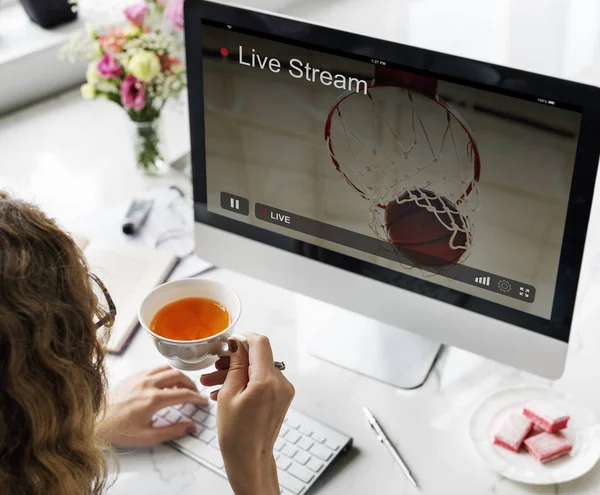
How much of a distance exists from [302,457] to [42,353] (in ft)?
1.47

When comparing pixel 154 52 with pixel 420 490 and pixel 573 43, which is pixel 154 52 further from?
pixel 573 43

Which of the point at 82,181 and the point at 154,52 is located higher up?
the point at 154,52

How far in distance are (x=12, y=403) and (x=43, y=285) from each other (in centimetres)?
12

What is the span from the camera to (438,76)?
3.23 feet

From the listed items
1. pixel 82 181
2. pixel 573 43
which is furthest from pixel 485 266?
pixel 573 43

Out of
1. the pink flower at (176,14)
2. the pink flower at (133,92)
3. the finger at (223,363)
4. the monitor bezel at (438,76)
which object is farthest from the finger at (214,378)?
the pink flower at (176,14)

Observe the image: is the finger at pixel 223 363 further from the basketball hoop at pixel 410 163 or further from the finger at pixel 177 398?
the basketball hoop at pixel 410 163

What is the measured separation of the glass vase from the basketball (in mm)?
724

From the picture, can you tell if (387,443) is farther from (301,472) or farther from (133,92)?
(133,92)

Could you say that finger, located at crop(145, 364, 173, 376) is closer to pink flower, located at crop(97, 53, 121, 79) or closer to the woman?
the woman

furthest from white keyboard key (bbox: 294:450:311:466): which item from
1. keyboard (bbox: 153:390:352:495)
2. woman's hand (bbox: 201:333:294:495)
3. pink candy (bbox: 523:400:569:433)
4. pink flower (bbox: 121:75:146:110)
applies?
pink flower (bbox: 121:75:146:110)

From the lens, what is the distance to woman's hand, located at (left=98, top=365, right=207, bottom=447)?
1.18 meters

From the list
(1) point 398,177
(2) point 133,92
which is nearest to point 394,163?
(1) point 398,177

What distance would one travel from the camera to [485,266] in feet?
3.52
